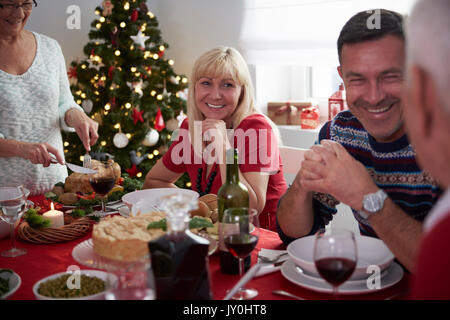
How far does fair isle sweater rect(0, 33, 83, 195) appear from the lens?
101 inches

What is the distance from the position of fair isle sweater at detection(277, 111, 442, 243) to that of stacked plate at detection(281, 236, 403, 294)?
22 cm

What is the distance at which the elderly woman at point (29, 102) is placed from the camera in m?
2.51

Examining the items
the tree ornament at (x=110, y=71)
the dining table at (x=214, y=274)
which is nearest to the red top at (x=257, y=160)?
the dining table at (x=214, y=274)

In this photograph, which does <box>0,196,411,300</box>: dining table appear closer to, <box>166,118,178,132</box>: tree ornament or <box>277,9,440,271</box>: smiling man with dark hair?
<box>277,9,440,271</box>: smiling man with dark hair

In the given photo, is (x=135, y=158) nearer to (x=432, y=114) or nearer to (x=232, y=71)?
(x=232, y=71)

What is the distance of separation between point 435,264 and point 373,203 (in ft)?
2.29

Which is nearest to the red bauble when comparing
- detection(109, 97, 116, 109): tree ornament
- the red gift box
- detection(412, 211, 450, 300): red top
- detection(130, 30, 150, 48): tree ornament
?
detection(109, 97, 116, 109): tree ornament

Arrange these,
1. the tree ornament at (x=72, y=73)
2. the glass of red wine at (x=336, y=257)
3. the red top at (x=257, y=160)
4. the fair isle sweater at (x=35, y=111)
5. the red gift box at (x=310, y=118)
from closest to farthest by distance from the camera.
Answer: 1. the glass of red wine at (x=336, y=257)
2. the red top at (x=257, y=160)
3. the fair isle sweater at (x=35, y=111)
4. the red gift box at (x=310, y=118)
5. the tree ornament at (x=72, y=73)

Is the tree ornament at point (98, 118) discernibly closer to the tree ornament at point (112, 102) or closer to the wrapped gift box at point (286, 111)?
the tree ornament at point (112, 102)

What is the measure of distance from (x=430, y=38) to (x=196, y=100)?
193cm

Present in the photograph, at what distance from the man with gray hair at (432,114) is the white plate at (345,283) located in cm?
49

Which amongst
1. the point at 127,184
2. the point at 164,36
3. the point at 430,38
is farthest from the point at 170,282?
the point at 164,36

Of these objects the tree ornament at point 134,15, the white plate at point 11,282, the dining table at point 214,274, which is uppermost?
the tree ornament at point 134,15

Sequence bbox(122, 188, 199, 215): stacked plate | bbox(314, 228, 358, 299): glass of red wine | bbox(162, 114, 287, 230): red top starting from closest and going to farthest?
bbox(314, 228, 358, 299): glass of red wine → bbox(122, 188, 199, 215): stacked plate → bbox(162, 114, 287, 230): red top
